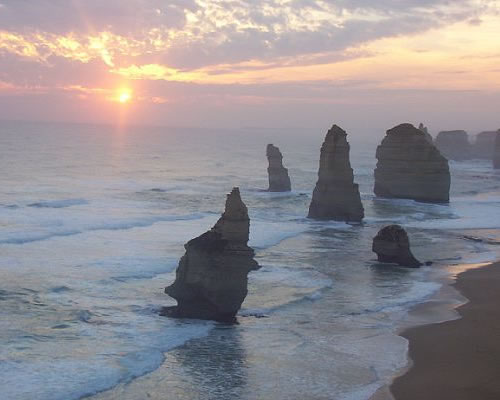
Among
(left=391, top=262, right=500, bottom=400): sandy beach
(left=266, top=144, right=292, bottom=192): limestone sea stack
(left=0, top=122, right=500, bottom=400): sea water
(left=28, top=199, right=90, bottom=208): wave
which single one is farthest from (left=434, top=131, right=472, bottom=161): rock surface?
(left=391, top=262, right=500, bottom=400): sandy beach

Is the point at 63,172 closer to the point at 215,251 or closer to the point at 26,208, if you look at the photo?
the point at 26,208

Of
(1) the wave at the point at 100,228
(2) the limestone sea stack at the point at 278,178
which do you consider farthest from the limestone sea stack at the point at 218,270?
(2) the limestone sea stack at the point at 278,178

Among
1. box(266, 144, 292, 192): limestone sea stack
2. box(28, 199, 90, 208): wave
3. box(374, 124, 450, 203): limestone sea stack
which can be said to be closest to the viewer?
box(28, 199, 90, 208): wave

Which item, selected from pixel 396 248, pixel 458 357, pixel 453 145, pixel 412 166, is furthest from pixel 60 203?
pixel 453 145

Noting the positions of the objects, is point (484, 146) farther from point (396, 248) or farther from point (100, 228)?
point (396, 248)

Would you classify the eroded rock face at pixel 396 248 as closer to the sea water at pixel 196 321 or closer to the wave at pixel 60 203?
the sea water at pixel 196 321

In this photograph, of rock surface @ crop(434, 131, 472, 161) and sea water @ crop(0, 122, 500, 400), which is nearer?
sea water @ crop(0, 122, 500, 400)

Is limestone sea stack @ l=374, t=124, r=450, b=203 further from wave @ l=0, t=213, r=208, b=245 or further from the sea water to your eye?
wave @ l=0, t=213, r=208, b=245
